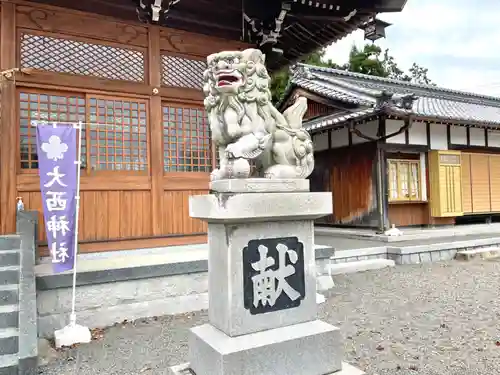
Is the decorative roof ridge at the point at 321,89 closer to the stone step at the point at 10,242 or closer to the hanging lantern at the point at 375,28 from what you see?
the hanging lantern at the point at 375,28

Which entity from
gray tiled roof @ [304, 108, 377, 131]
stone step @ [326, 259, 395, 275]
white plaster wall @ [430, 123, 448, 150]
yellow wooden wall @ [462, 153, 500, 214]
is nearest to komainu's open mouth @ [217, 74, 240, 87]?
stone step @ [326, 259, 395, 275]

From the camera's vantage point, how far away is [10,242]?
5281 mm

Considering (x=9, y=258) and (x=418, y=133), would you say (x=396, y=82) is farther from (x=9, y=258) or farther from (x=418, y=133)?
(x=9, y=258)

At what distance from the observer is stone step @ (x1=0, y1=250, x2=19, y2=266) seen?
5.01 m

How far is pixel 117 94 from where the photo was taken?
6445 millimetres

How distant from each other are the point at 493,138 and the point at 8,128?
14315 mm

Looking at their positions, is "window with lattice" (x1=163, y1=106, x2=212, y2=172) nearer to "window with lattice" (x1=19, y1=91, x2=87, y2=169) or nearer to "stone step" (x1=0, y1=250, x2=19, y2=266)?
"window with lattice" (x1=19, y1=91, x2=87, y2=169)

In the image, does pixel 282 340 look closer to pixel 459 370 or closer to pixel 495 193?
pixel 459 370

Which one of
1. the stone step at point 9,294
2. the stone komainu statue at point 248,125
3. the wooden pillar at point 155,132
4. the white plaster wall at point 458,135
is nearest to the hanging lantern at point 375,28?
the wooden pillar at point 155,132

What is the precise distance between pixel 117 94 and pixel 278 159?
13.9 ft

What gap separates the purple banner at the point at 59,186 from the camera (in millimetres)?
4824

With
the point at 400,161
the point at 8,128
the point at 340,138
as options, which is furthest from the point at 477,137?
the point at 8,128

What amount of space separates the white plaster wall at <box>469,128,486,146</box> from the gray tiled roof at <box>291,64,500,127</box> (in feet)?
1.37

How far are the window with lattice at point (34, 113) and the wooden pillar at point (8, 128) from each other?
0.55ft
